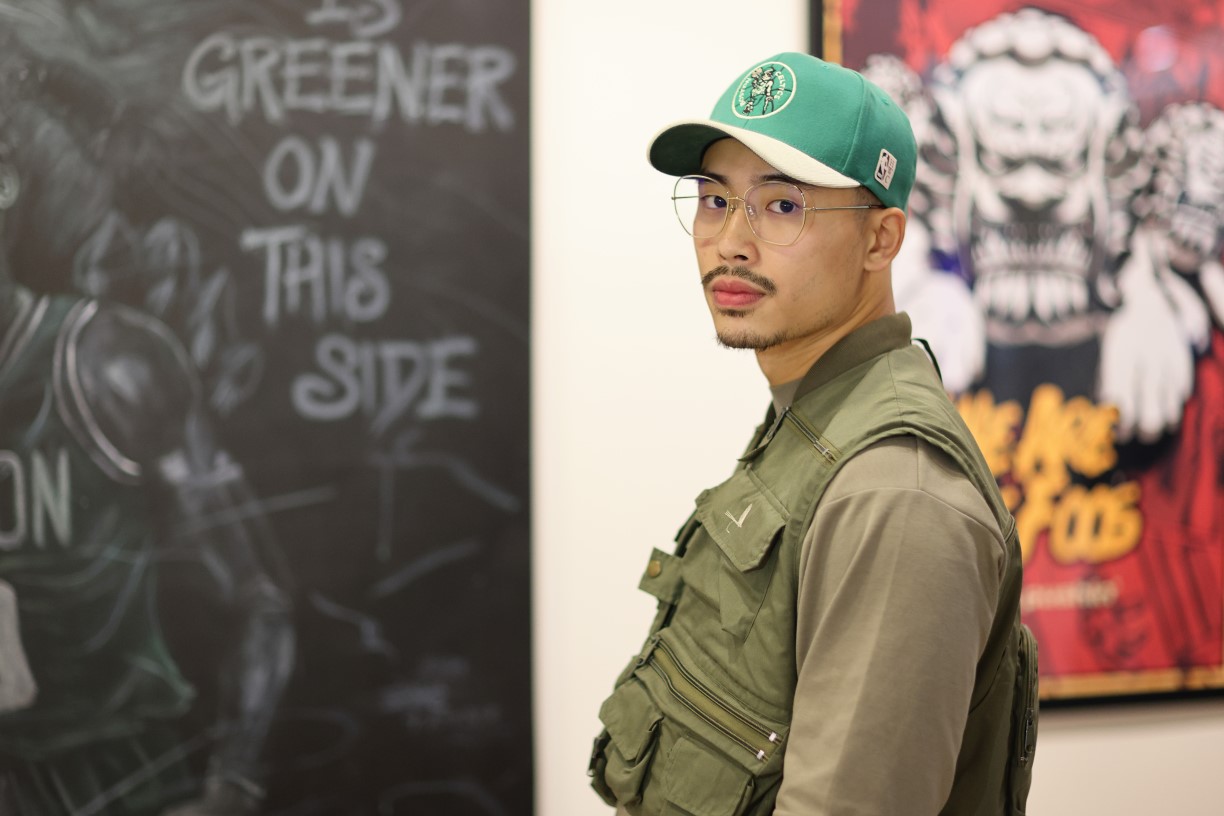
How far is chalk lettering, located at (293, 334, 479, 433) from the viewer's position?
1.70 m

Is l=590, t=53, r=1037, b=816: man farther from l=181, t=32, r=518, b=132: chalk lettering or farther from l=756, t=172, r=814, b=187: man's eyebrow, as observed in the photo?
l=181, t=32, r=518, b=132: chalk lettering

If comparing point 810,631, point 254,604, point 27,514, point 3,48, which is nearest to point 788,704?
point 810,631

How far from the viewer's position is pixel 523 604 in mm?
1758

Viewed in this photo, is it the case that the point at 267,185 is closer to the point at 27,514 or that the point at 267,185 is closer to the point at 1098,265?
the point at 27,514

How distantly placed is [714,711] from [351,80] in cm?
123

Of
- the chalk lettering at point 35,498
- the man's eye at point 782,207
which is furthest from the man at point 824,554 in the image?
the chalk lettering at point 35,498

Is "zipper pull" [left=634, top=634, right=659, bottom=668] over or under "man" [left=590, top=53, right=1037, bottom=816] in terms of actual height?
under

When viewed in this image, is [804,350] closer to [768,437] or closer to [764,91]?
[768,437]

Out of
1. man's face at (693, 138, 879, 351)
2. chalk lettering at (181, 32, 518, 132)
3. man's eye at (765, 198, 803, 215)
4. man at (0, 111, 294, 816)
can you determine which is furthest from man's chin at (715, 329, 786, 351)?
man at (0, 111, 294, 816)

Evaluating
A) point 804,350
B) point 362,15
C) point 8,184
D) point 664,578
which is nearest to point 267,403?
point 8,184

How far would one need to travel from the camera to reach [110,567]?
1.65 meters

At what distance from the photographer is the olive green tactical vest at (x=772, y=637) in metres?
0.91

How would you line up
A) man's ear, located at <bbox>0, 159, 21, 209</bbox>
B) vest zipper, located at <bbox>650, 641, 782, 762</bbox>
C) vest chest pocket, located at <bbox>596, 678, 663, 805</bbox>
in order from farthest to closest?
man's ear, located at <bbox>0, 159, 21, 209</bbox>, vest chest pocket, located at <bbox>596, 678, 663, 805</bbox>, vest zipper, located at <bbox>650, 641, 782, 762</bbox>

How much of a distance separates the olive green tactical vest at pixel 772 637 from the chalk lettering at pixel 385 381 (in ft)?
2.52
